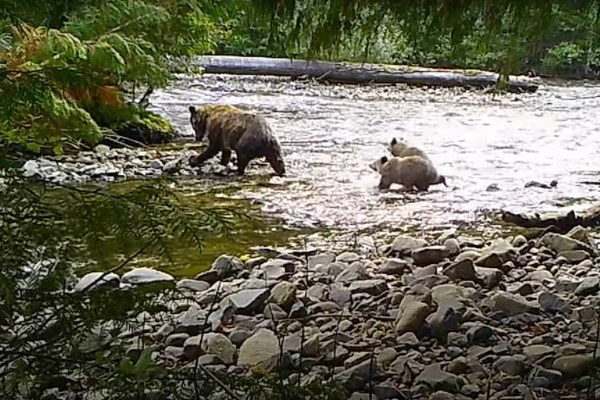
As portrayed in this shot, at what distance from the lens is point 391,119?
1105 centimetres

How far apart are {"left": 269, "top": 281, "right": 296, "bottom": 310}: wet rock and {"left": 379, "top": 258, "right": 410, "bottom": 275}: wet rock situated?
2.43 ft

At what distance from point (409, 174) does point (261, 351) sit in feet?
13.3

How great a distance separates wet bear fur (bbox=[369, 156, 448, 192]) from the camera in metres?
6.84

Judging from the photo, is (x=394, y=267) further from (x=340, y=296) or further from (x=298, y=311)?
(x=298, y=311)

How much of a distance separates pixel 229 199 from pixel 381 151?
2.54 meters

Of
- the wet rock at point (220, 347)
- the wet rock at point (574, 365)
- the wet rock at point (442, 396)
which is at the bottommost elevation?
the wet rock at point (220, 347)

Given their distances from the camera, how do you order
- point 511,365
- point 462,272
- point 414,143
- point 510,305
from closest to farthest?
1. point 511,365
2. point 510,305
3. point 462,272
4. point 414,143

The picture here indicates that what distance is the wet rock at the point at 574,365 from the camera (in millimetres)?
2697

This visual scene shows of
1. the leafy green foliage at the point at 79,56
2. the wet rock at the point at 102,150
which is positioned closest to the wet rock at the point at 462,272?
the leafy green foliage at the point at 79,56

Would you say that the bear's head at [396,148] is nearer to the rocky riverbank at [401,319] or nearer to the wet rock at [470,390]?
the rocky riverbank at [401,319]

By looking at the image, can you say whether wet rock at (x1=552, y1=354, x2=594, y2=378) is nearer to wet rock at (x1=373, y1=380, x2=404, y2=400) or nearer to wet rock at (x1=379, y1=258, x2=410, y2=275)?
wet rock at (x1=373, y1=380, x2=404, y2=400)

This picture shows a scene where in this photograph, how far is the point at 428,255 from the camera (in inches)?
183

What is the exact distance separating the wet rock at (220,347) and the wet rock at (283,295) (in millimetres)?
509

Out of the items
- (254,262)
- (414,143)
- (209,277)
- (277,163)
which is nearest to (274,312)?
(209,277)
